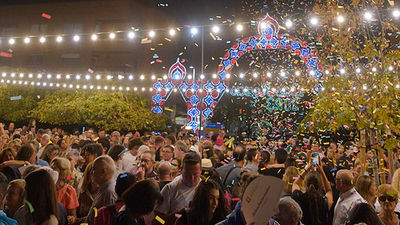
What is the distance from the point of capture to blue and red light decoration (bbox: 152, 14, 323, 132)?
15414 mm

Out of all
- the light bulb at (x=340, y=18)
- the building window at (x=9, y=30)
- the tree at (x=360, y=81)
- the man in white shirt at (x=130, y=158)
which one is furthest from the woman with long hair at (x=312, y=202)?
the building window at (x=9, y=30)

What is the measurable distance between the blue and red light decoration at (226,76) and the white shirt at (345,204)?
8.90 meters

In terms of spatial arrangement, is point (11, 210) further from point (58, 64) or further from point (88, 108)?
point (58, 64)

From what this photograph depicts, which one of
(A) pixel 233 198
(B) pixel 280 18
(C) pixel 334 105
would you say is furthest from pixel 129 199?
(B) pixel 280 18

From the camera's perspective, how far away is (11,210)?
159 inches

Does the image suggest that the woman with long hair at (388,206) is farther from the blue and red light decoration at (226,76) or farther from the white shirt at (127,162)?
the blue and red light decoration at (226,76)

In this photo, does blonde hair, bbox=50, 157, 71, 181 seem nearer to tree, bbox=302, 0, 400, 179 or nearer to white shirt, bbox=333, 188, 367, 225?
white shirt, bbox=333, 188, 367, 225

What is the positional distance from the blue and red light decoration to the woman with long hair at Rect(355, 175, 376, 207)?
28.0ft

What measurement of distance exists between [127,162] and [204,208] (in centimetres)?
377

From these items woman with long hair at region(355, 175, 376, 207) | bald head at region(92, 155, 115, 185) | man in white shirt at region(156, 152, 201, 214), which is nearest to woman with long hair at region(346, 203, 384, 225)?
woman with long hair at region(355, 175, 376, 207)

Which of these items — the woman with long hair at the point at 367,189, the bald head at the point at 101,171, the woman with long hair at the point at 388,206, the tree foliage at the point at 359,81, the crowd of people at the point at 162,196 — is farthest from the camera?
the tree foliage at the point at 359,81

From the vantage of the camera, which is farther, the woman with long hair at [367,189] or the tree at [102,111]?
the tree at [102,111]

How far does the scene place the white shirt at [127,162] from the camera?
699 cm

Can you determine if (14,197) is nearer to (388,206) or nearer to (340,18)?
(388,206)
